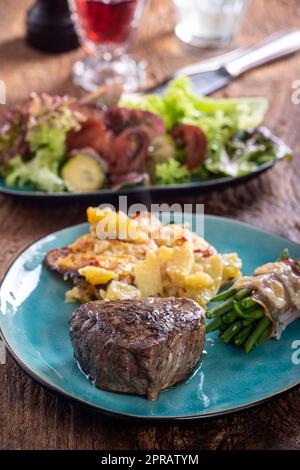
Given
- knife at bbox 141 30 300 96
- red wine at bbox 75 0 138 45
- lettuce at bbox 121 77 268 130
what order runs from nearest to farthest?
lettuce at bbox 121 77 268 130
red wine at bbox 75 0 138 45
knife at bbox 141 30 300 96

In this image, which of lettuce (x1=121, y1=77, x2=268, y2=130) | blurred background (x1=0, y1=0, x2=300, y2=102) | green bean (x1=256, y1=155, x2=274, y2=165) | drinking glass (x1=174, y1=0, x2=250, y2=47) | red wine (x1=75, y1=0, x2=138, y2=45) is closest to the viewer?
green bean (x1=256, y1=155, x2=274, y2=165)

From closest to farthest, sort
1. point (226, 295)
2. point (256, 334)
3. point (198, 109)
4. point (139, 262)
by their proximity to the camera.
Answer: point (256, 334)
point (226, 295)
point (139, 262)
point (198, 109)

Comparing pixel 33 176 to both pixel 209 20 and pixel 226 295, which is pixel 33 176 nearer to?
pixel 226 295

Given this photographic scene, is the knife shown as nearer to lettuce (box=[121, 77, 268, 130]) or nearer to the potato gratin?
lettuce (box=[121, 77, 268, 130])

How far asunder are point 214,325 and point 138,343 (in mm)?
441

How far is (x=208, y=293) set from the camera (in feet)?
9.05

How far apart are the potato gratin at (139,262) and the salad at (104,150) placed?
633mm

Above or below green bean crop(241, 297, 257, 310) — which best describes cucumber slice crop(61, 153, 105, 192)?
below

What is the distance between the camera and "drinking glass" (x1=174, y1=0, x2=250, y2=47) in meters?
4.93

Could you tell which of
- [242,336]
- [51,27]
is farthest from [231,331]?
[51,27]

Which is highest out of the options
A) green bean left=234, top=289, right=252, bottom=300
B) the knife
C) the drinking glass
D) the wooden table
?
the drinking glass

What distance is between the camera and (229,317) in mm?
2582

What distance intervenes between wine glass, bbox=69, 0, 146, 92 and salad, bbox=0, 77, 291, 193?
96 centimetres

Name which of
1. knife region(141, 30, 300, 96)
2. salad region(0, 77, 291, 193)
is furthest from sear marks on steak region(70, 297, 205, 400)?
knife region(141, 30, 300, 96)
